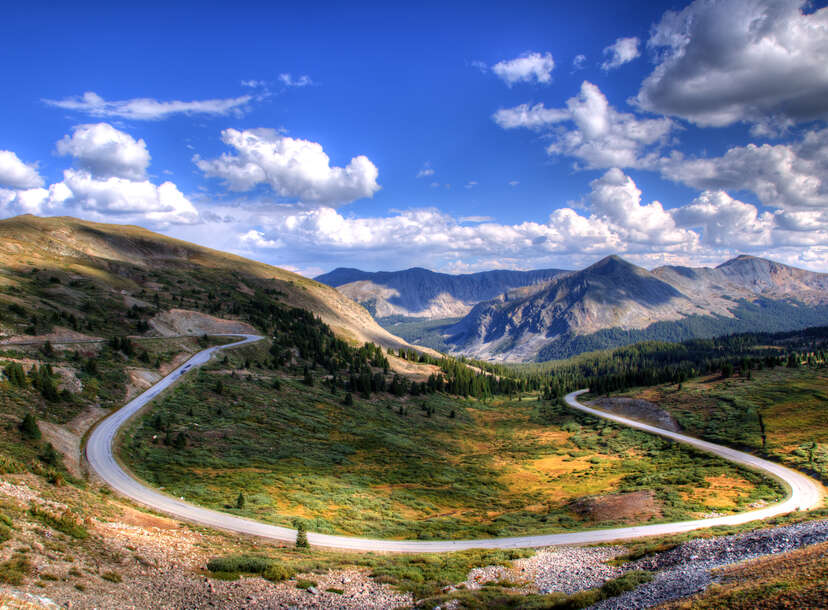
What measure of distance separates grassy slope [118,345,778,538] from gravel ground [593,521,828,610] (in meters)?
16.3

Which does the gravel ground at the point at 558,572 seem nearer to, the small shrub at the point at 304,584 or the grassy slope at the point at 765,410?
the small shrub at the point at 304,584

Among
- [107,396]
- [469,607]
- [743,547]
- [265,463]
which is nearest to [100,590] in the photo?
[469,607]

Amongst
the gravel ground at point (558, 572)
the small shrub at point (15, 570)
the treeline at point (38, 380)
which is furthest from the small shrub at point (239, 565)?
the treeline at point (38, 380)

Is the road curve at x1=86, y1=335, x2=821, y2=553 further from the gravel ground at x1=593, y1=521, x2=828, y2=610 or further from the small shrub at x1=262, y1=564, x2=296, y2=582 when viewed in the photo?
the gravel ground at x1=593, y1=521, x2=828, y2=610

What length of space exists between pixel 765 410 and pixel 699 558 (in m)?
94.7

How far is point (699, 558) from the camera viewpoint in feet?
76.7

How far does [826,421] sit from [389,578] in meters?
97.4

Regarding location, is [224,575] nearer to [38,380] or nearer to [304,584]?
[304,584]

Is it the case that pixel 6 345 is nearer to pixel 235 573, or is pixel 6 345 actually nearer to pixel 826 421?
pixel 235 573

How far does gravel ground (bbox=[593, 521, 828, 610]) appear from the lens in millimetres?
18000

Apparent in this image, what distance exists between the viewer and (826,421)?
76.2m

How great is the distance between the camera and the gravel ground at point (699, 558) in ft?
59.1

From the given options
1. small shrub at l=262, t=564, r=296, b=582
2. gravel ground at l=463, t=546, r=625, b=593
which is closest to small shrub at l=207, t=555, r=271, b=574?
small shrub at l=262, t=564, r=296, b=582

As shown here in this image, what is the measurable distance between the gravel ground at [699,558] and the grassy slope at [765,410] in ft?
140
